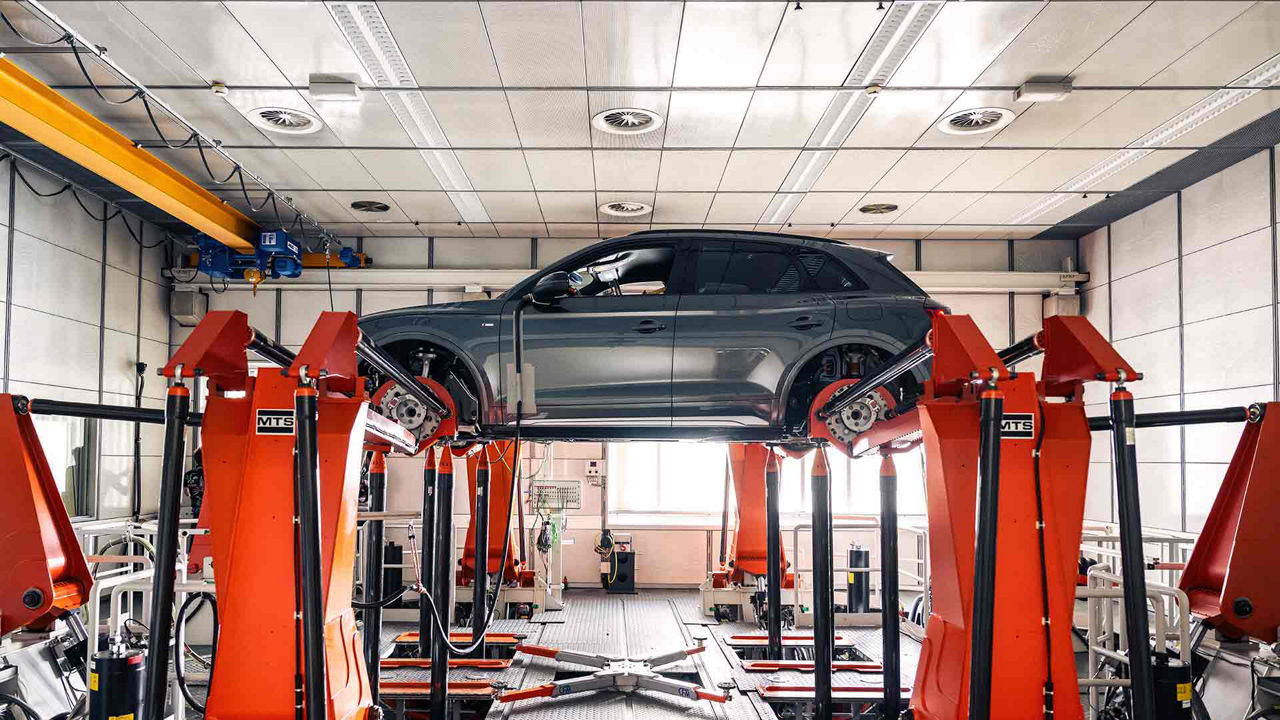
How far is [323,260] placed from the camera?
1070 cm

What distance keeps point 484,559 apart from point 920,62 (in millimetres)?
4499

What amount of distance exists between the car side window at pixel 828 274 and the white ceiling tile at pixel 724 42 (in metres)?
1.42

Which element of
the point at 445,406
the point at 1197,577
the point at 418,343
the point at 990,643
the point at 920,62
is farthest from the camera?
the point at 920,62

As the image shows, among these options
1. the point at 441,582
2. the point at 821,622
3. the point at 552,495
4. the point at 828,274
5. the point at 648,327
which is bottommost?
the point at 821,622

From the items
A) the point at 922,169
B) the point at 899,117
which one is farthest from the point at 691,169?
the point at 922,169

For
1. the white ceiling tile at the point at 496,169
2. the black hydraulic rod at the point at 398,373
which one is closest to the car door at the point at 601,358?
the black hydraulic rod at the point at 398,373

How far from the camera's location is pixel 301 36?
5.45m

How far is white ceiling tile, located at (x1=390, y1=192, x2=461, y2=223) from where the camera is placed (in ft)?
29.8

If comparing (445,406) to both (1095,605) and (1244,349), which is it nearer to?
(1095,605)

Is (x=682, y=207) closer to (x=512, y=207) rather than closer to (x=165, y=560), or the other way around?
(x=512, y=207)

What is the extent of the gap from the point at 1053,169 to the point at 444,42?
18.9ft

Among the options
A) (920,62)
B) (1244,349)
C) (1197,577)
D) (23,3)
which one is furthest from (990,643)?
(1244,349)

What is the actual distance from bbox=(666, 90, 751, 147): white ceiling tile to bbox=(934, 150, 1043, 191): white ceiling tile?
2356 mm

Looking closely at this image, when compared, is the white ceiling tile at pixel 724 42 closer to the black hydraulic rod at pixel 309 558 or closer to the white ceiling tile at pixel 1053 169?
the white ceiling tile at pixel 1053 169
